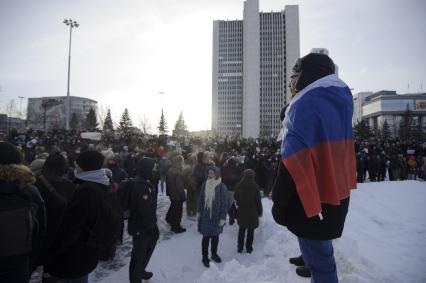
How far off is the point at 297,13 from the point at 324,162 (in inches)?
4955

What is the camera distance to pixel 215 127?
135 m

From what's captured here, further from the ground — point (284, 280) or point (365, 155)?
point (365, 155)

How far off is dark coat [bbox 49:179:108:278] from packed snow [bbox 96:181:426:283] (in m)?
2.32

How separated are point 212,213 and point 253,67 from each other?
109457mm

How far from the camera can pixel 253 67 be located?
110 m

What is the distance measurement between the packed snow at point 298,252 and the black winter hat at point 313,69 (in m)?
2.80

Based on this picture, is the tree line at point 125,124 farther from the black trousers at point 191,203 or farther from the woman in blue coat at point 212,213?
the woman in blue coat at point 212,213

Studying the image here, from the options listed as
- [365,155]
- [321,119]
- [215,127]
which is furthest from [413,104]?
[321,119]

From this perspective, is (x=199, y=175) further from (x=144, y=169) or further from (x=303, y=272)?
(x=303, y=272)

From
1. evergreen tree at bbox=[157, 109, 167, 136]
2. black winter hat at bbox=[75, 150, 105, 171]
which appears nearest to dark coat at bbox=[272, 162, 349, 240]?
black winter hat at bbox=[75, 150, 105, 171]

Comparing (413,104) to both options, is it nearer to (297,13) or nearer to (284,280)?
(297,13)

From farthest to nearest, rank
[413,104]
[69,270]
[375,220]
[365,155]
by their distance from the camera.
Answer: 1. [413,104]
2. [365,155]
3. [375,220]
4. [69,270]

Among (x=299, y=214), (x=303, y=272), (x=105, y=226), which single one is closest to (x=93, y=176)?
(x=105, y=226)

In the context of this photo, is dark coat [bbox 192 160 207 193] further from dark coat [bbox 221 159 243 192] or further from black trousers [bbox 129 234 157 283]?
black trousers [bbox 129 234 157 283]
